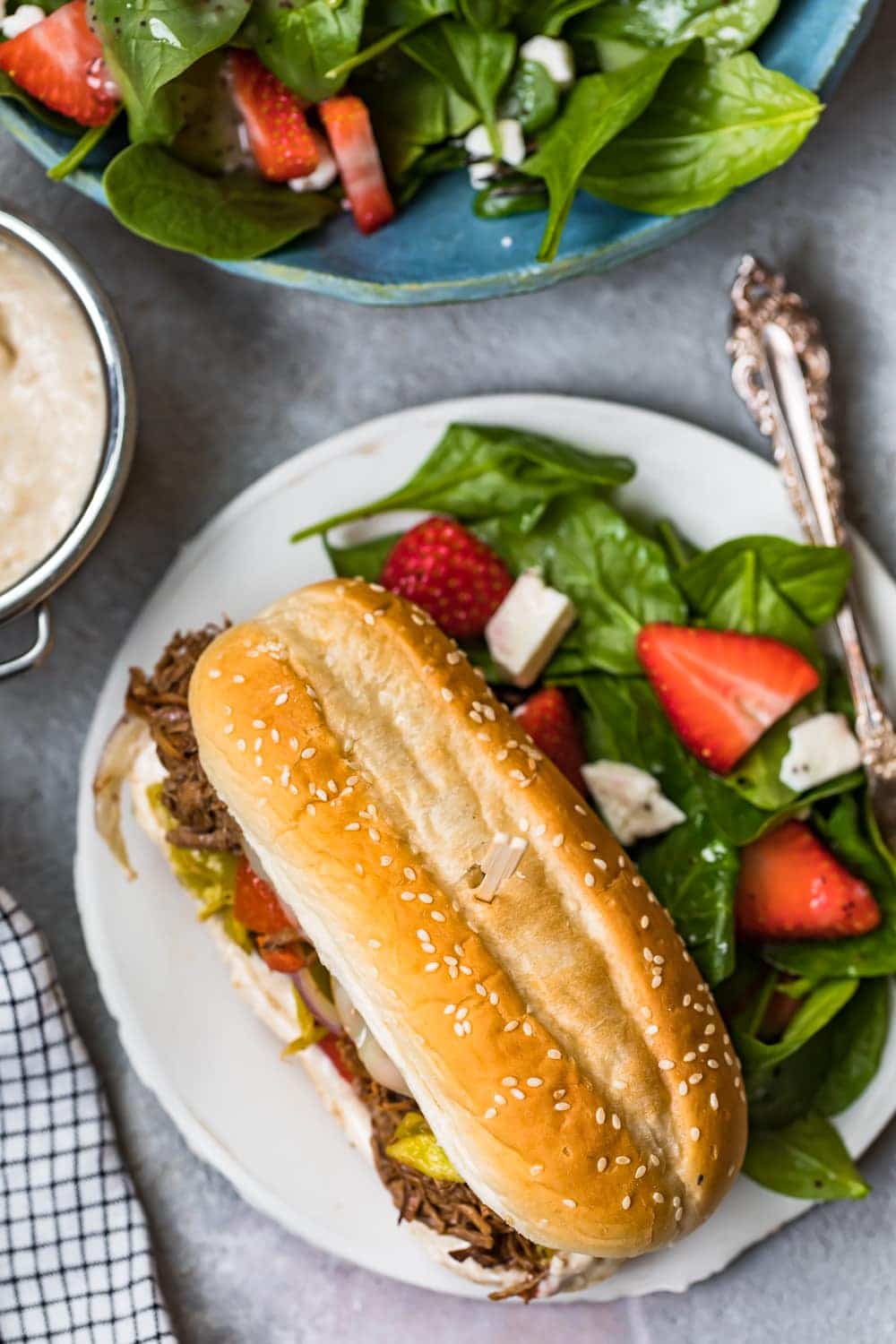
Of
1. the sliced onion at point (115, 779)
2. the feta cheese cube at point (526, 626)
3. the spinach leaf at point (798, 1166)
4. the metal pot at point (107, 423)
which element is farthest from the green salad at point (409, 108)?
the spinach leaf at point (798, 1166)

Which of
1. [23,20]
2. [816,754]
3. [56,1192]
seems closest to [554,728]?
[816,754]

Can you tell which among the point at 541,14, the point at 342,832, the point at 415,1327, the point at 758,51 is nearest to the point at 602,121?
the point at 541,14

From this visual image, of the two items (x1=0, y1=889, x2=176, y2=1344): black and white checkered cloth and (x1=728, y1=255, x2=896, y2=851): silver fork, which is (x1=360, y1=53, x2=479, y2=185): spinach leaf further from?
(x1=0, y1=889, x2=176, y2=1344): black and white checkered cloth

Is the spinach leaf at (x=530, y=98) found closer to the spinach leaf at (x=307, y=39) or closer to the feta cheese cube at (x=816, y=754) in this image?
the spinach leaf at (x=307, y=39)

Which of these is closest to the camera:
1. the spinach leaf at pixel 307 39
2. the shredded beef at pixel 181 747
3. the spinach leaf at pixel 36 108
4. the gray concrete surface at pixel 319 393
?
the spinach leaf at pixel 307 39

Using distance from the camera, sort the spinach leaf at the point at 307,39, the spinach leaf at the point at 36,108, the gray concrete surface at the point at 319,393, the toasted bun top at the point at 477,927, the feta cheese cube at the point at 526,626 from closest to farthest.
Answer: the toasted bun top at the point at 477,927
the spinach leaf at the point at 307,39
the spinach leaf at the point at 36,108
the feta cheese cube at the point at 526,626
the gray concrete surface at the point at 319,393

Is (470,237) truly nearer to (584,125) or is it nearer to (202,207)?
(584,125)
